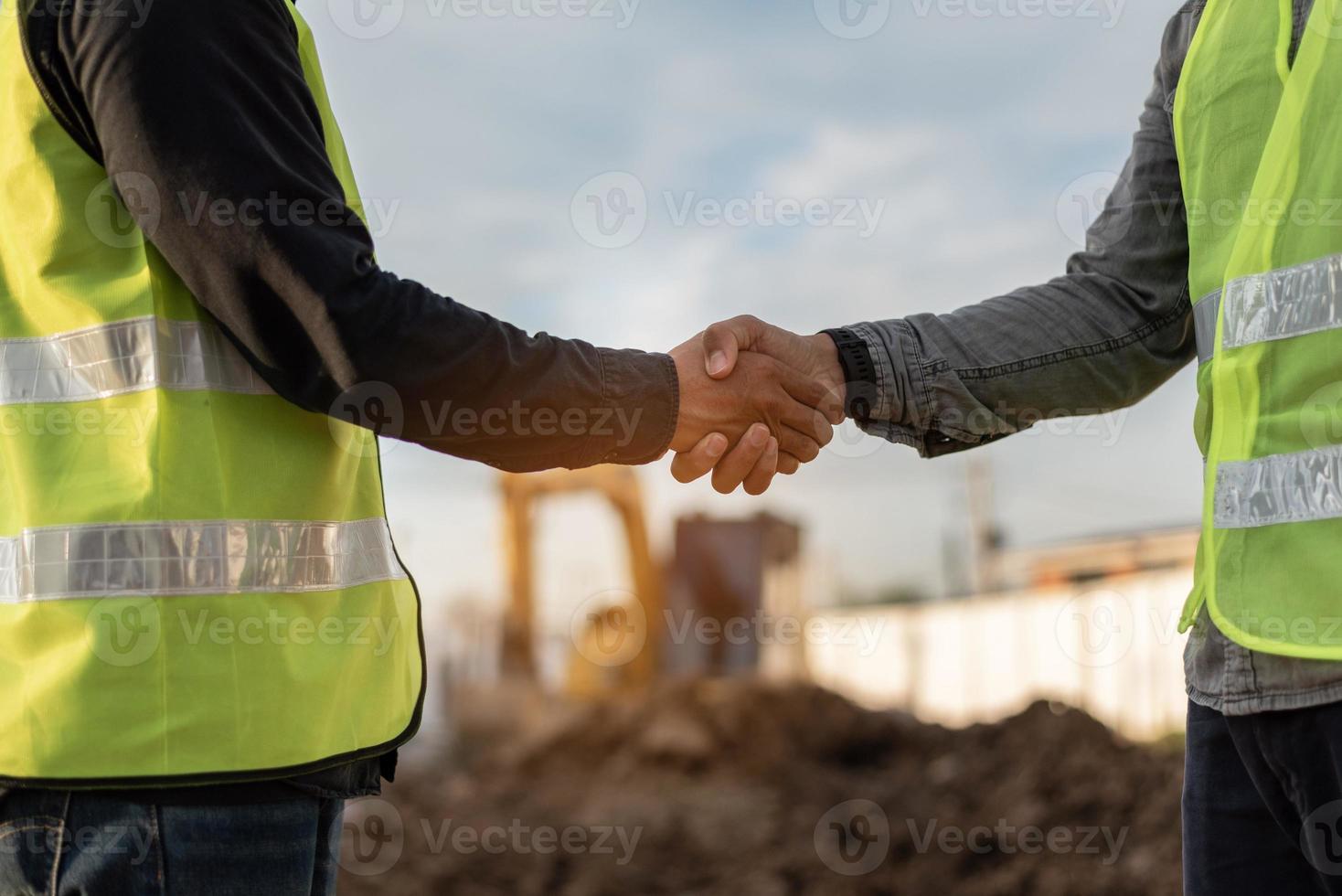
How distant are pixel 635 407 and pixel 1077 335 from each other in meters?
1.05

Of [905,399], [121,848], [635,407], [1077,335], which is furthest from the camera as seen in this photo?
[905,399]

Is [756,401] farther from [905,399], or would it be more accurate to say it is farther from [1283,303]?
[1283,303]

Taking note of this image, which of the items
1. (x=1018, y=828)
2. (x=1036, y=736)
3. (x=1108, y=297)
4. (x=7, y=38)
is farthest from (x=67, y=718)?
(x=1036, y=736)

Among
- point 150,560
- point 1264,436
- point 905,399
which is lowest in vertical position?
point 150,560

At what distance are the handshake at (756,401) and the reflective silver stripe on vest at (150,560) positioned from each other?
124 centimetres

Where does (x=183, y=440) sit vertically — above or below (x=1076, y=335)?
below

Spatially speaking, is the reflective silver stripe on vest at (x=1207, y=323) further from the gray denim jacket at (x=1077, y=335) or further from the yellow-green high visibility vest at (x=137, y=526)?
the yellow-green high visibility vest at (x=137, y=526)

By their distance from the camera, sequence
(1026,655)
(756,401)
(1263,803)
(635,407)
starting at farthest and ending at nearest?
1. (1026,655)
2. (756,401)
3. (635,407)
4. (1263,803)

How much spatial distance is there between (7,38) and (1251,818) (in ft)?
7.43

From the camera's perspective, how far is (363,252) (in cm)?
180

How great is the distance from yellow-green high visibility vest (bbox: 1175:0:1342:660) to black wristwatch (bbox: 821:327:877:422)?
3.50 ft

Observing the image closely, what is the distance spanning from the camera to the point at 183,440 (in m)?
1.66

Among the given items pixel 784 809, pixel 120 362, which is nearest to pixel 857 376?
pixel 120 362

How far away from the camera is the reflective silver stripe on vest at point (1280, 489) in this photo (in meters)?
1.60
